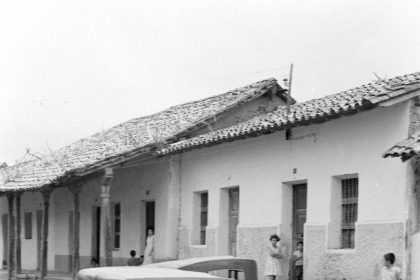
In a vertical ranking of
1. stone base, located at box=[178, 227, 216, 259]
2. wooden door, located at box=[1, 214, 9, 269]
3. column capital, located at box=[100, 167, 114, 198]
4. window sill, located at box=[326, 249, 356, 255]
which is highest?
column capital, located at box=[100, 167, 114, 198]

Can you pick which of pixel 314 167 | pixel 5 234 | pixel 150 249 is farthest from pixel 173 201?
pixel 5 234

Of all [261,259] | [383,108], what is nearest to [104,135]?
[261,259]

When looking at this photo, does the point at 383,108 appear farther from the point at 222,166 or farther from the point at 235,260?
the point at 222,166

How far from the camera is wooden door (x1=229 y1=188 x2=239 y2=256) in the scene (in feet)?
64.2

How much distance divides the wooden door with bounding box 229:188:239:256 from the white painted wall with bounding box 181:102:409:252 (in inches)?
11.7

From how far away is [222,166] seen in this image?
19.7 meters

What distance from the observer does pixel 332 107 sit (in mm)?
14836

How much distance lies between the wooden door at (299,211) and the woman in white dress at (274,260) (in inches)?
20.3

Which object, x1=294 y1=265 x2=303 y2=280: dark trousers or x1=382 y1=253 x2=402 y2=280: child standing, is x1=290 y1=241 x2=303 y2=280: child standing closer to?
x1=294 y1=265 x2=303 y2=280: dark trousers

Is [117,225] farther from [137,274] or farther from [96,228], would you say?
[137,274]

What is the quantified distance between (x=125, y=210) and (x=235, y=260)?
13.6 m

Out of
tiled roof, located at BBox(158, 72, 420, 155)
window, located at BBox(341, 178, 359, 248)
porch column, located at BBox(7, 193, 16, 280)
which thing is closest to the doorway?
porch column, located at BBox(7, 193, 16, 280)

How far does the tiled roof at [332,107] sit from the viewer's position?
13.6 m

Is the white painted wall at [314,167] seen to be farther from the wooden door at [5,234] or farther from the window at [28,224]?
the wooden door at [5,234]
